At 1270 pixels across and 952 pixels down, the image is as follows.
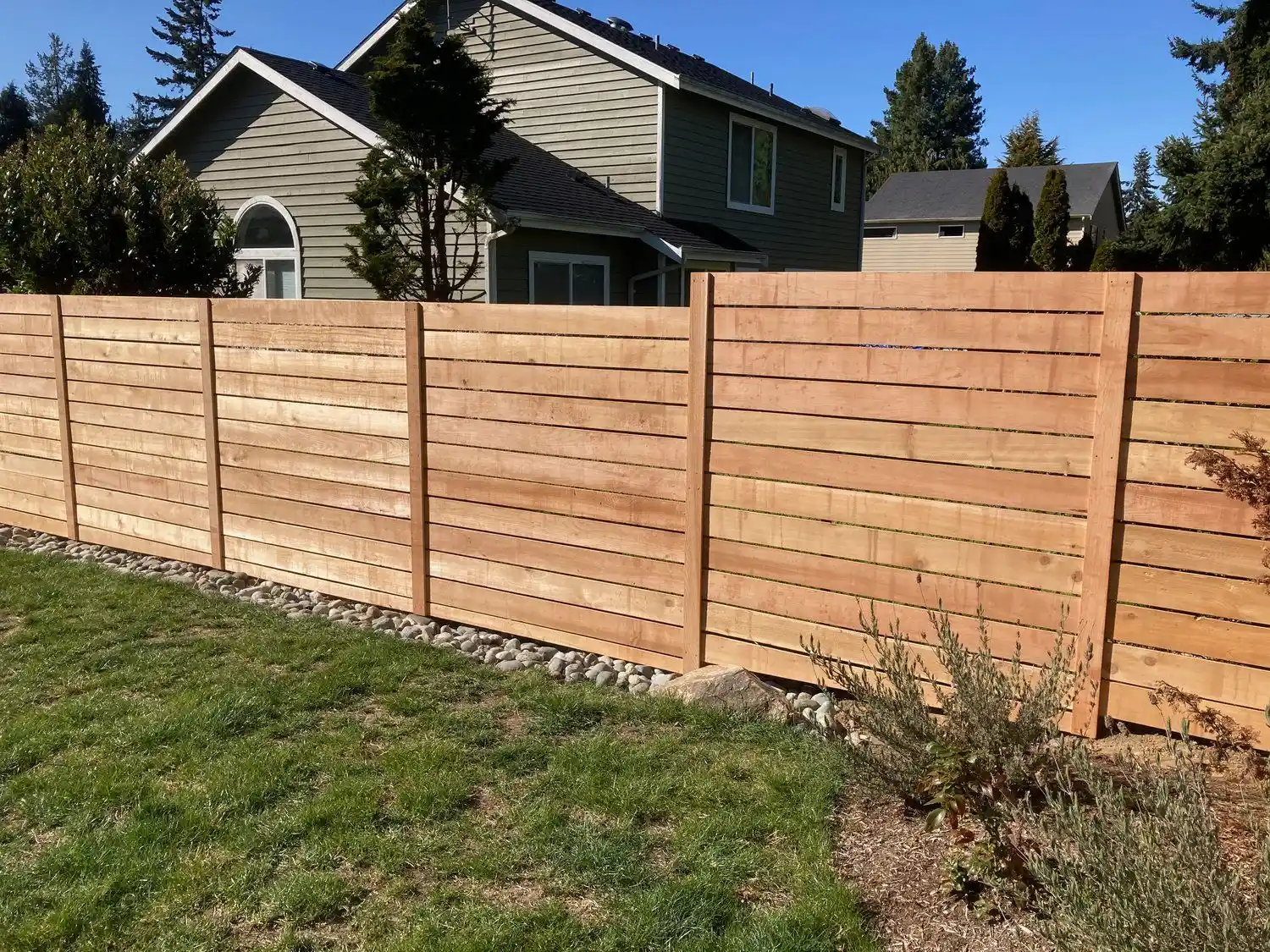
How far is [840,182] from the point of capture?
21750mm

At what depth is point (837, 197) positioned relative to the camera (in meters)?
21.7

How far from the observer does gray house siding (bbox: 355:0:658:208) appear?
1638cm

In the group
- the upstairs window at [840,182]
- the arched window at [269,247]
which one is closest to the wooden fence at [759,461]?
the arched window at [269,247]

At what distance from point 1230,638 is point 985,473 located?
1.07 meters

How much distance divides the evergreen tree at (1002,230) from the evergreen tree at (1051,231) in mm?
396

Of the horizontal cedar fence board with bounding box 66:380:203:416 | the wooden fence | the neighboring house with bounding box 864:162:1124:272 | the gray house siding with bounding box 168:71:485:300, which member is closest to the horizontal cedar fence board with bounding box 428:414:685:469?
the wooden fence

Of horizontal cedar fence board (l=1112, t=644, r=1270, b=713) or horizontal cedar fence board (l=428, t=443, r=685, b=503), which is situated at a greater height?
horizontal cedar fence board (l=428, t=443, r=685, b=503)

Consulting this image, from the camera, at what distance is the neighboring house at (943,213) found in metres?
39.3

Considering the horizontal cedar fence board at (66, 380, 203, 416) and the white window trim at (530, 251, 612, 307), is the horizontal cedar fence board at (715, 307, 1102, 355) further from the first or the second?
the white window trim at (530, 251, 612, 307)

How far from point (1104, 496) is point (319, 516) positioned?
4.48m

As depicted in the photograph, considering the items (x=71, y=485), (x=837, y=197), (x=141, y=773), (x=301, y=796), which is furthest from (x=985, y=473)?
(x=837, y=197)

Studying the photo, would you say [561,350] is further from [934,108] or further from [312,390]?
[934,108]

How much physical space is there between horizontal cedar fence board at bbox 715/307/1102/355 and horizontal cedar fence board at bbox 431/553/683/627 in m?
1.37

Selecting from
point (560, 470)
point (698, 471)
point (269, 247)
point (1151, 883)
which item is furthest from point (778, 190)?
→ point (1151, 883)
